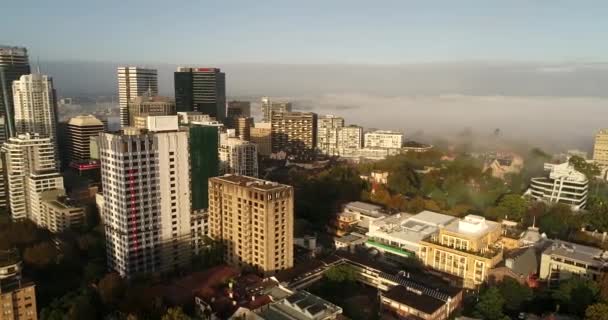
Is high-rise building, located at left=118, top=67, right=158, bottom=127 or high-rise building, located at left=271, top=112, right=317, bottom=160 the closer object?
high-rise building, located at left=271, top=112, right=317, bottom=160

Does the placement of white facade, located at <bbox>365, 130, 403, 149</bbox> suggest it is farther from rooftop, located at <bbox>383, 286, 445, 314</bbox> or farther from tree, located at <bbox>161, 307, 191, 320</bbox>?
tree, located at <bbox>161, 307, 191, 320</bbox>

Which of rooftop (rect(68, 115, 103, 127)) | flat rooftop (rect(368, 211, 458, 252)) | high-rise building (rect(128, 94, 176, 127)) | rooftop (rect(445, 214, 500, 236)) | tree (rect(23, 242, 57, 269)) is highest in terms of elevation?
high-rise building (rect(128, 94, 176, 127))

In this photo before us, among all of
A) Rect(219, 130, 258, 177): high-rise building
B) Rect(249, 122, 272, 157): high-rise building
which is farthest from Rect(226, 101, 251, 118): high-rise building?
Rect(219, 130, 258, 177): high-rise building

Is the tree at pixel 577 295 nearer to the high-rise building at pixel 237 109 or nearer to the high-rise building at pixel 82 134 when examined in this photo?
the high-rise building at pixel 82 134

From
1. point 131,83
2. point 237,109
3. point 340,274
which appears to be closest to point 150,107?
point 131,83

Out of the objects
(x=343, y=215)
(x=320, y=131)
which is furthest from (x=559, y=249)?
(x=320, y=131)

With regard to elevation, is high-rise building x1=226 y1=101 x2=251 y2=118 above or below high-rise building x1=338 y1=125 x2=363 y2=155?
above
